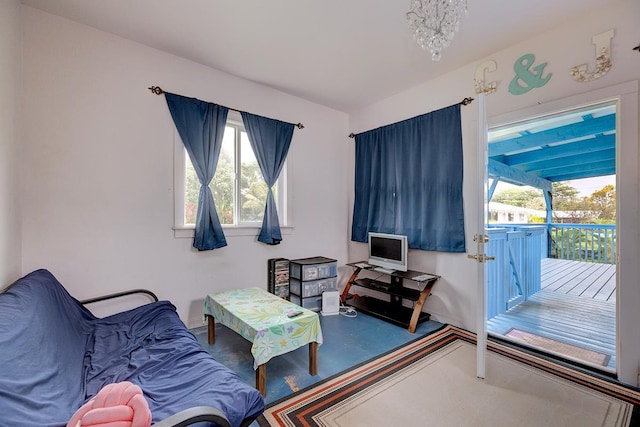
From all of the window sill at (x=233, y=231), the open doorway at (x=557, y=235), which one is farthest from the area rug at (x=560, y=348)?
the window sill at (x=233, y=231)

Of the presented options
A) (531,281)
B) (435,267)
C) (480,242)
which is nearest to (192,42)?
(480,242)

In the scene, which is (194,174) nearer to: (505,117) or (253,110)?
(253,110)

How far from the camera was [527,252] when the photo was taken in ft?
12.7

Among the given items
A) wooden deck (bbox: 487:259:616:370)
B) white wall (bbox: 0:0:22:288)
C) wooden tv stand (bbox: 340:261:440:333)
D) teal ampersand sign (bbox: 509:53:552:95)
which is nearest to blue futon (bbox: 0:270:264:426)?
white wall (bbox: 0:0:22:288)

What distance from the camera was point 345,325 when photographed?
2.95 meters

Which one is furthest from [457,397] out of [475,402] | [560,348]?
[560,348]

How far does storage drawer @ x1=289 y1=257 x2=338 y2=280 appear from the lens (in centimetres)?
320

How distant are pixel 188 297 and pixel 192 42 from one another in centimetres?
238

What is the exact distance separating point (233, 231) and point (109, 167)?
123 cm

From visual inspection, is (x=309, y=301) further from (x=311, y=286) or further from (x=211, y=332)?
(x=211, y=332)

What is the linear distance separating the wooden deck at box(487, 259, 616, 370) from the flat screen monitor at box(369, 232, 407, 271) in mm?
1115

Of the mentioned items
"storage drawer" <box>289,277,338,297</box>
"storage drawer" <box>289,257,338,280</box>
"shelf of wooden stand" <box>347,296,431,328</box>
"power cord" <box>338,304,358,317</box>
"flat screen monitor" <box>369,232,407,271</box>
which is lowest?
"power cord" <box>338,304,358,317</box>

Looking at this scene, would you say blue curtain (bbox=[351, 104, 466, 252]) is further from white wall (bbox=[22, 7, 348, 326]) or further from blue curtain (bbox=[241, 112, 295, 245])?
white wall (bbox=[22, 7, 348, 326])

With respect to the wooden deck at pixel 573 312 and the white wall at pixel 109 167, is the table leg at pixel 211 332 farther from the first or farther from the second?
the wooden deck at pixel 573 312
